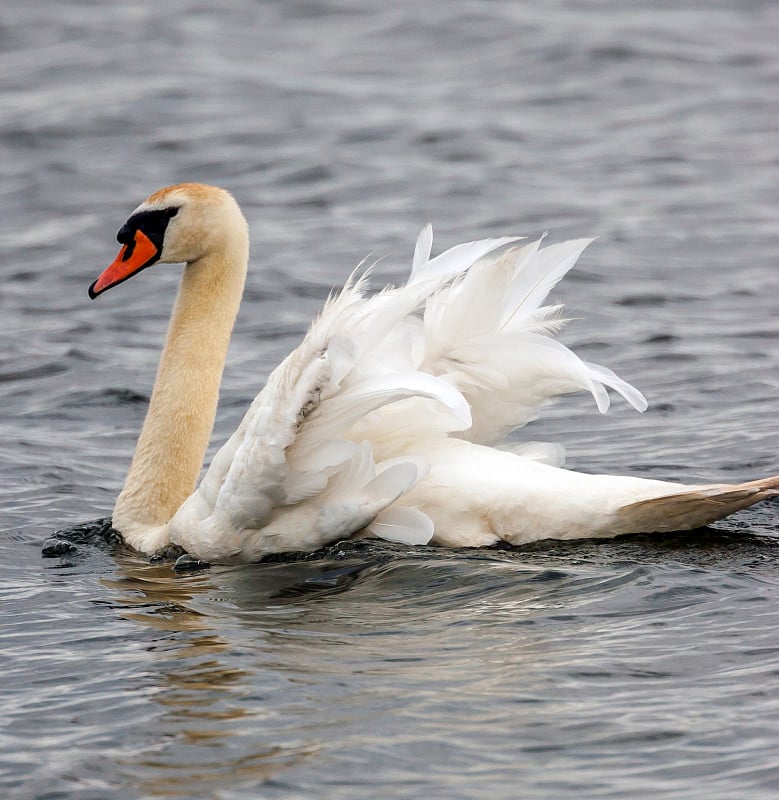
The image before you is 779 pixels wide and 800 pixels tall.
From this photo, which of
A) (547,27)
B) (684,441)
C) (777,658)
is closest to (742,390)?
(684,441)

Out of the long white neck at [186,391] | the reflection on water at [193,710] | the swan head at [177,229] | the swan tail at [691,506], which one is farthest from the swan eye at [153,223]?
the swan tail at [691,506]

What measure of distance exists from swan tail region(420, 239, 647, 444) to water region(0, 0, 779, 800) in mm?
789

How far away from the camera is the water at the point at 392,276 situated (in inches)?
193

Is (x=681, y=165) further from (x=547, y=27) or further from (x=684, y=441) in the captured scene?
(x=684, y=441)

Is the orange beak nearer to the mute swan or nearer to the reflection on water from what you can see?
the mute swan

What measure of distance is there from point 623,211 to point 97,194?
5.03 m

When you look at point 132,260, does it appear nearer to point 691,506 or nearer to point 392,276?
point 691,506

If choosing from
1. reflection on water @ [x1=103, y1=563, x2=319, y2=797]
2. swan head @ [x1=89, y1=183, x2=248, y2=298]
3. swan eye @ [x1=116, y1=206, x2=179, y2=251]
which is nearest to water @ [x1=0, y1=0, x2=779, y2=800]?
reflection on water @ [x1=103, y1=563, x2=319, y2=797]

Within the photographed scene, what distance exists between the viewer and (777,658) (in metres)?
5.36

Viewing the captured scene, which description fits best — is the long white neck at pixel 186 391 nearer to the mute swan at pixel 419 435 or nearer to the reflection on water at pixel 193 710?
the mute swan at pixel 419 435

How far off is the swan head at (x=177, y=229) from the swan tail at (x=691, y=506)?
242cm

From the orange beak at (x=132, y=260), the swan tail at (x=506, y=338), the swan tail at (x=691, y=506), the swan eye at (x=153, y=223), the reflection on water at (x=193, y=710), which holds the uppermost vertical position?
the swan eye at (x=153, y=223)

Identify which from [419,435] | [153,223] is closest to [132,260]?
[153,223]

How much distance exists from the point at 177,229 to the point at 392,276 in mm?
5433
